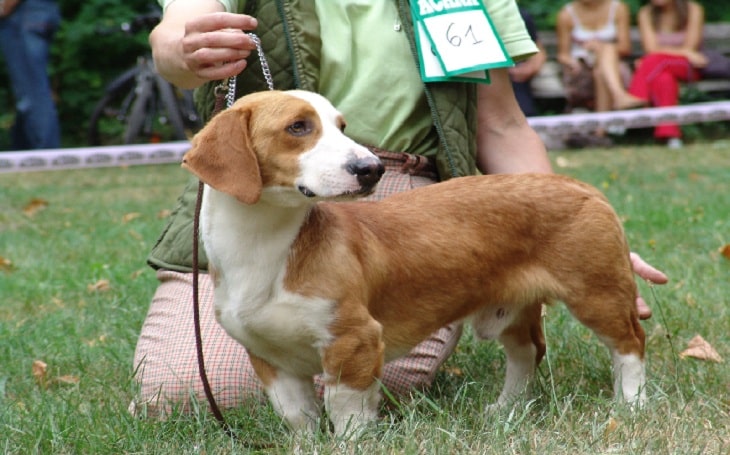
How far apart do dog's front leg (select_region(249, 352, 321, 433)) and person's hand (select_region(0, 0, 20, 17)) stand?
7458mm

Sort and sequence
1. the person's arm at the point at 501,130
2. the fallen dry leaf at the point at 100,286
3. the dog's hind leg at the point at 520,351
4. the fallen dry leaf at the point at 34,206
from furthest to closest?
1. the fallen dry leaf at the point at 34,206
2. the fallen dry leaf at the point at 100,286
3. the person's arm at the point at 501,130
4. the dog's hind leg at the point at 520,351

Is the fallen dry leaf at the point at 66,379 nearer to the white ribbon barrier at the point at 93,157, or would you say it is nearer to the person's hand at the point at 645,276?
the person's hand at the point at 645,276

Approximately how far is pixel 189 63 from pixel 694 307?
2.19 meters

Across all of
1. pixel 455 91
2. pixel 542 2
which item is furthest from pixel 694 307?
pixel 542 2

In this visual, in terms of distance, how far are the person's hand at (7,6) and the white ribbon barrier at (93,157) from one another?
74.7 inches

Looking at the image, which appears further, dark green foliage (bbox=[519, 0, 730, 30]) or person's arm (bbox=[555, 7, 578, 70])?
dark green foliage (bbox=[519, 0, 730, 30])

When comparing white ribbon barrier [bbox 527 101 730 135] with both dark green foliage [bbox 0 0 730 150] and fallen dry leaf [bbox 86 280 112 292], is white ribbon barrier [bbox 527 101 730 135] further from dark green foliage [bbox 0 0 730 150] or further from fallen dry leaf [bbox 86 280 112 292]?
dark green foliage [bbox 0 0 730 150]

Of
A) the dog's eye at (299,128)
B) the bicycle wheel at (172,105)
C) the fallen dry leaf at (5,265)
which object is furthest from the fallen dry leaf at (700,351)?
the bicycle wheel at (172,105)

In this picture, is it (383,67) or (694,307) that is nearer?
(383,67)

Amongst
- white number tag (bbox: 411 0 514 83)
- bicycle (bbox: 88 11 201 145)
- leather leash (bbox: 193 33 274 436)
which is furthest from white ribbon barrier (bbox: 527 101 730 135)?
leather leash (bbox: 193 33 274 436)

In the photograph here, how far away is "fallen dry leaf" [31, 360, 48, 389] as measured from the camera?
3.29 m

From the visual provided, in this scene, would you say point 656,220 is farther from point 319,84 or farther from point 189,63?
point 189,63

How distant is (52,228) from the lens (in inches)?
253

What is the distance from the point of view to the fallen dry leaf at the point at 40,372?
3289mm
